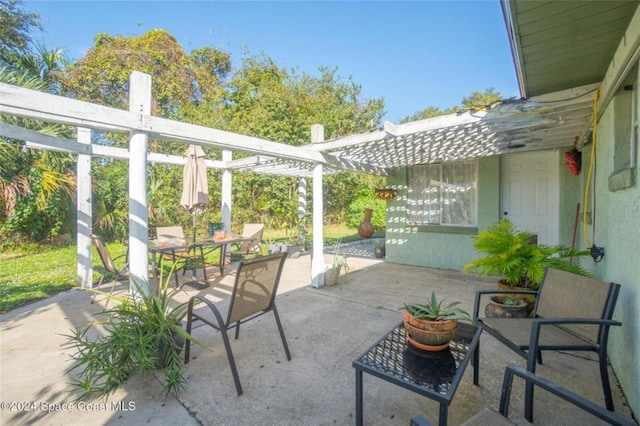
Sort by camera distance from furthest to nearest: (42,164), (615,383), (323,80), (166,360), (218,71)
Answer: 1. (323,80)
2. (218,71)
3. (42,164)
4. (166,360)
5. (615,383)

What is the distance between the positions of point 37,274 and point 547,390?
27.0 ft

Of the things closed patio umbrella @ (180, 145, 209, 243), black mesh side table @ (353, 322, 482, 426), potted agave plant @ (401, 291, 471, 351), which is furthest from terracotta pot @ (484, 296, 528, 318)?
closed patio umbrella @ (180, 145, 209, 243)

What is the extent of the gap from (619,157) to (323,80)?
1504cm

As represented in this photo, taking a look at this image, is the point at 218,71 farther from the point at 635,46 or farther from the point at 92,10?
the point at 635,46

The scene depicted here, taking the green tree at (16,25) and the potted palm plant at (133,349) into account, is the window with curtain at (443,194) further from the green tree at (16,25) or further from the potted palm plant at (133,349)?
the green tree at (16,25)

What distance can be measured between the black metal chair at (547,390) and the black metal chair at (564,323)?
19.4 inches

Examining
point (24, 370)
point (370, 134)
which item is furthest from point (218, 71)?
point (24, 370)

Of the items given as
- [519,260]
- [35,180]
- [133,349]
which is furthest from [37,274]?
[519,260]

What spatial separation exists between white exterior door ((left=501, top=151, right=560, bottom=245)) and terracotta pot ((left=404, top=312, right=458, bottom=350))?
16.7 feet

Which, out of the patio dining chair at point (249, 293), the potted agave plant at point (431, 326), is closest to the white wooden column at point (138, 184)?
the patio dining chair at point (249, 293)

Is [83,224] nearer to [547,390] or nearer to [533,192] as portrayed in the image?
[547,390]

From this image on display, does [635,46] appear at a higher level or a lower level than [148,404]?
higher

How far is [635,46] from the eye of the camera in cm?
186

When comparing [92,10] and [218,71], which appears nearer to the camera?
[92,10]
